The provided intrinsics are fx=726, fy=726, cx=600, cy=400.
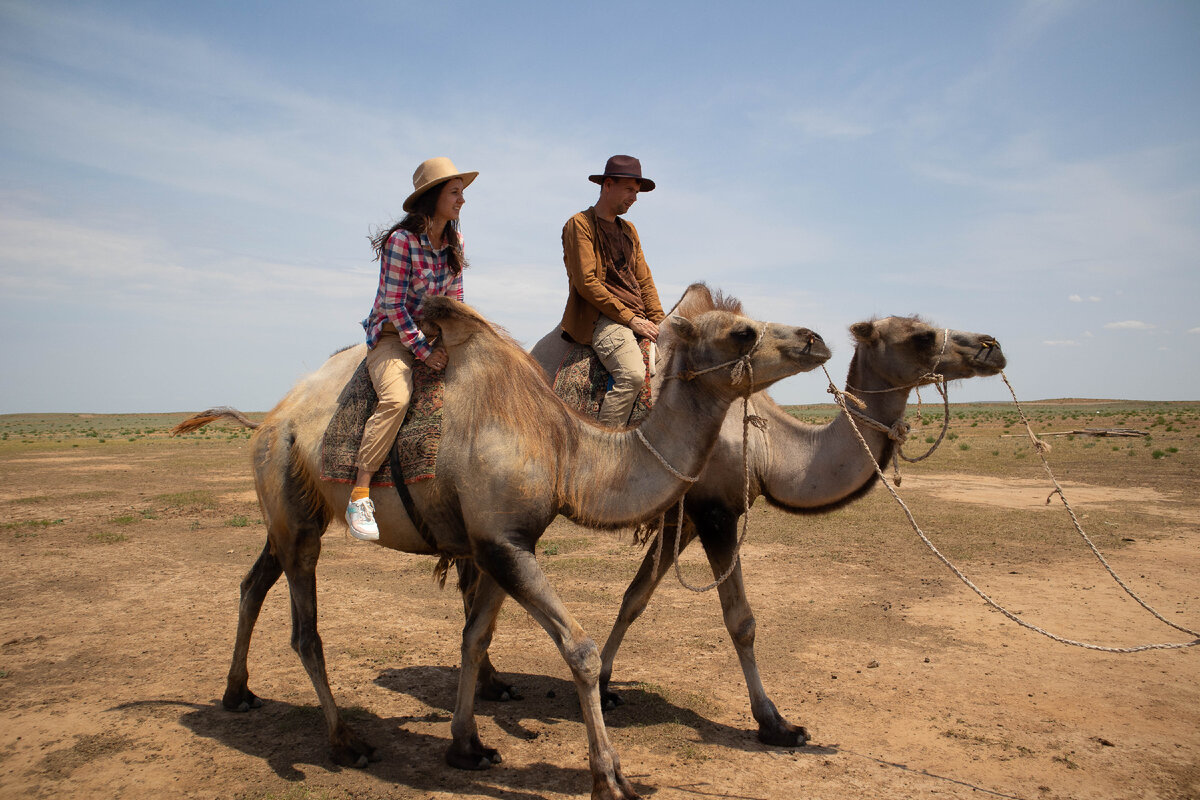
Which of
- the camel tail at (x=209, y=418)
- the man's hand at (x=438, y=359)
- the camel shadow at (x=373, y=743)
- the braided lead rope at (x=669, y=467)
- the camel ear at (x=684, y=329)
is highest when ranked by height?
the camel ear at (x=684, y=329)

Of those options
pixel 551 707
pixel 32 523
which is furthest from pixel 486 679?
pixel 32 523

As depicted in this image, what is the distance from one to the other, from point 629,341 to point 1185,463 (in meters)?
25.3

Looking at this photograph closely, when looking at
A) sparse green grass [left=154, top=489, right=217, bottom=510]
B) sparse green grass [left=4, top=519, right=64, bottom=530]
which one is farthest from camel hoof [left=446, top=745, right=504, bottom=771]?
sparse green grass [left=154, top=489, right=217, bottom=510]

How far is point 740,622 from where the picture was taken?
17.5 feet

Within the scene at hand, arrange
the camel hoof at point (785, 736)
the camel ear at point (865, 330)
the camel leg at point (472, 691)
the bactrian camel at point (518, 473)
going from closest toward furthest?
1. the bactrian camel at point (518, 473)
2. the camel leg at point (472, 691)
3. the camel hoof at point (785, 736)
4. the camel ear at point (865, 330)

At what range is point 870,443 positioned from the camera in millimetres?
5523

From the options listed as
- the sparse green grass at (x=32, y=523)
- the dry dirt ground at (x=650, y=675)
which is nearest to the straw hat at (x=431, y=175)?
the dry dirt ground at (x=650, y=675)

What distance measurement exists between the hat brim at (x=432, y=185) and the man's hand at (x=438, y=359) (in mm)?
1011

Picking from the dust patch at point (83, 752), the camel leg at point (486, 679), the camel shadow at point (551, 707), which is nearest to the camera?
the dust patch at point (83, 752)

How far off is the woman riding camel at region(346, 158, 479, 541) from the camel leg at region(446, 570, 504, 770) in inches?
36.2

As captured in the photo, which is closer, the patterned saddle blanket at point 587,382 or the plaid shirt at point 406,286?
the plaid shirt at point 406,286

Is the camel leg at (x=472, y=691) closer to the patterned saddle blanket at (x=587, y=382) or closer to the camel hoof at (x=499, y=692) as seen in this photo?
the camel hoof at (x=499, y=692)

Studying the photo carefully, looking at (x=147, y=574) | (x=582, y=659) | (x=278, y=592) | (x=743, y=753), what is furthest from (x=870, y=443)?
(x=147, y=574)

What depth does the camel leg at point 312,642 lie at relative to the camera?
15.6 feet
